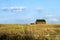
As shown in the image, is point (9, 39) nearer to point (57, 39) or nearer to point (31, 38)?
point (31, 38)

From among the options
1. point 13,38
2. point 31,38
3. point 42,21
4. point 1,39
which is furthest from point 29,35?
point 42,21

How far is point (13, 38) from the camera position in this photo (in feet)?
36.2

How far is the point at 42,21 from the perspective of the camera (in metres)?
48.8

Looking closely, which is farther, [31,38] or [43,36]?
[43,36]

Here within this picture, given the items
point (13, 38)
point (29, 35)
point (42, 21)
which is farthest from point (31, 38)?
point (42, 21)

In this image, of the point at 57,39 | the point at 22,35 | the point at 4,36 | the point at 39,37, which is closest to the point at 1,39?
the point at 4,36

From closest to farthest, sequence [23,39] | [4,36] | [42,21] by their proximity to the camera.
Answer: [23,39], [4,36], [42,21]

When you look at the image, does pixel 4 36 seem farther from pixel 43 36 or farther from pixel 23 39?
pixel 43 36

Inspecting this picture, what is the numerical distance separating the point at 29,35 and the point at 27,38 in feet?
1.19

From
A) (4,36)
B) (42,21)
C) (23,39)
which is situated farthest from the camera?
(42,21)

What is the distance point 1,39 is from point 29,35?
178 centimetres

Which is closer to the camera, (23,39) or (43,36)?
(23,39)

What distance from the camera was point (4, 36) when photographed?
11.5 metres

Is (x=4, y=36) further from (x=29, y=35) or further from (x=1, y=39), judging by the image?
(x=29, y=35)
